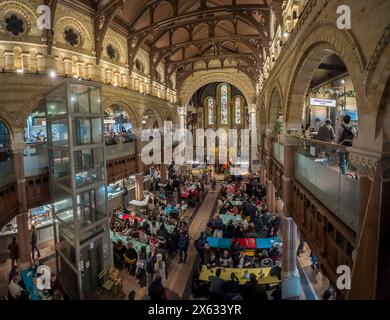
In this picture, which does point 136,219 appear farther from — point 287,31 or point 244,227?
point 287,31

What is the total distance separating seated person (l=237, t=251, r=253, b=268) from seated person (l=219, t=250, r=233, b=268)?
12.2 inches

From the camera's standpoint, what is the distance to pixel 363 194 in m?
3.47

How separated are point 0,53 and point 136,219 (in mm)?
8707

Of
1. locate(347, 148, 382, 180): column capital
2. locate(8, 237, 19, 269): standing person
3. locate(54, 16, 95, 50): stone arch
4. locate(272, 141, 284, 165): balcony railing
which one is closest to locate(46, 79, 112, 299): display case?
locate(8, 237, 19, 269): standing person

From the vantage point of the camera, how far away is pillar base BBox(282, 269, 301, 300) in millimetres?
8297

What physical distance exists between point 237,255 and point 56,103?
798 centimetres

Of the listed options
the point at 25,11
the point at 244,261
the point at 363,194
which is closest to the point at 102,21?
the point at 25,11

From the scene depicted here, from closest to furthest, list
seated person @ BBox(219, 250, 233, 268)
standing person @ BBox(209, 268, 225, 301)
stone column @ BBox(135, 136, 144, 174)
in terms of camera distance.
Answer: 1. standing person @ BBox(209, 268, 225, 301)
2. seated person @ BBox(219, 250, 233, 268)
3. stone column @ BBox(135, 136, 144, 174)

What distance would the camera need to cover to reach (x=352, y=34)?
362cm

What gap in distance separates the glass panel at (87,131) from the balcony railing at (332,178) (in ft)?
20.3

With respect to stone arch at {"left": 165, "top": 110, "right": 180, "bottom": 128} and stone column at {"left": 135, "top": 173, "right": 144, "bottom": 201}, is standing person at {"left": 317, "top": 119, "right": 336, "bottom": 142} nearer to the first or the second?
stone column at {"left": 135, "top": 173, "right": 144, "bottom": 201}

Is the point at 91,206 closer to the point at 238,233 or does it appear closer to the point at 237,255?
the point at 237,255

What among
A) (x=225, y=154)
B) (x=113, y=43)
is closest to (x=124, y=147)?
(x=113, y=43)

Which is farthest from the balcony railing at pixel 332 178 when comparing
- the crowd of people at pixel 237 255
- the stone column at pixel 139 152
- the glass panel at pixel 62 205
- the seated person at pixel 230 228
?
the stone column at pixel 139 152
